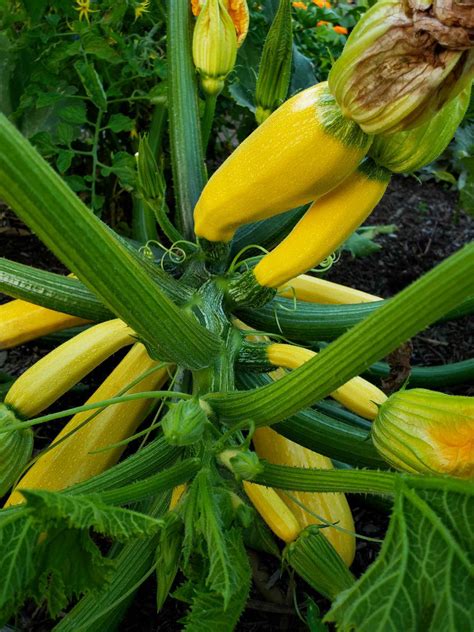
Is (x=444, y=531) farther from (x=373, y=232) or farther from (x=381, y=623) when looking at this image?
(x=373, y=232)

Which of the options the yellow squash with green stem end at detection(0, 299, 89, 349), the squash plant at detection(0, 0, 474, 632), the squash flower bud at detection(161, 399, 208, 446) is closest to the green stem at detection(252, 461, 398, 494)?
Result: the squash plant at detection(0, 0, 474, 632)

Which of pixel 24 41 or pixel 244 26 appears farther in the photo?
pixel 24 41

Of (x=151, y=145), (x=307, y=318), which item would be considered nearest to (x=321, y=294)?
(x=307, y=318)

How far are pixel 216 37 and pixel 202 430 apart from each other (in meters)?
0.91

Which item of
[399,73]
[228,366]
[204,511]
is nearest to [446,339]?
[228,366]

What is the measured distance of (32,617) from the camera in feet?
4.58

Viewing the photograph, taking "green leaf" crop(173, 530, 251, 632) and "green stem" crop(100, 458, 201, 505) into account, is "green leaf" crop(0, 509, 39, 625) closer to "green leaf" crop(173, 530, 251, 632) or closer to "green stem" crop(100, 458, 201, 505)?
"green stem" crop(100, 458, 201, 505)

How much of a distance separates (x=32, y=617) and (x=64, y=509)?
0.77 m

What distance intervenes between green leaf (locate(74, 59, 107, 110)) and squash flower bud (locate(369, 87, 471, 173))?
0.79 m

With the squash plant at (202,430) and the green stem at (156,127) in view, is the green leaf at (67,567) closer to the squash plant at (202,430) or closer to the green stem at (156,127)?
the squash plant at (202,430)

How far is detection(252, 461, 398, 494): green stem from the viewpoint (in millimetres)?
865

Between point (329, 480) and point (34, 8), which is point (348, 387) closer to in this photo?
point (329, 480)

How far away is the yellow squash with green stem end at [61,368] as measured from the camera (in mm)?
1301

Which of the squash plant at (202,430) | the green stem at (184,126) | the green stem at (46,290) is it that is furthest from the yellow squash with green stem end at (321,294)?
the green stem at (46,290)
